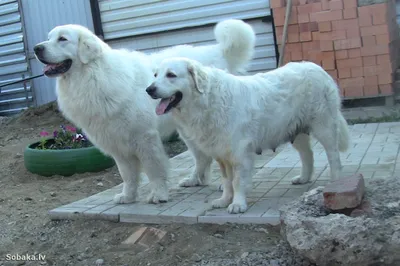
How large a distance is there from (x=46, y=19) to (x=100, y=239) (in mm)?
8351

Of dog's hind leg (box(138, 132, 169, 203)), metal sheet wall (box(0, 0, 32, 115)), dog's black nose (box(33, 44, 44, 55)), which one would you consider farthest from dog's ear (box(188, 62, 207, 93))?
metal sheet wall (box(0, 0, 32, 115))

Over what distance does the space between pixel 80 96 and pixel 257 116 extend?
154cm

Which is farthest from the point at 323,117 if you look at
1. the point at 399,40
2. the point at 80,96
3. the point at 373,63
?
the point at 399,40

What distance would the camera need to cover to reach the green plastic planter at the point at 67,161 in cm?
645

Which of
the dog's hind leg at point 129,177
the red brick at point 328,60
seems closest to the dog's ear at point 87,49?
the dog's hind leg at point 129,177

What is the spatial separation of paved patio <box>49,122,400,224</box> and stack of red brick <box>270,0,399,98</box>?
1.85m

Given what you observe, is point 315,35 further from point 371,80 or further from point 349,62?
point 371,80

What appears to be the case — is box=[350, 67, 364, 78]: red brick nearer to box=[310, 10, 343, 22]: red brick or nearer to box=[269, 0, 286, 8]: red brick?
box=[310, 10, 343, 22]: red brick

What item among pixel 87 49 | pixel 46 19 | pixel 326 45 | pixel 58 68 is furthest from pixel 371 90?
pixel 46 19

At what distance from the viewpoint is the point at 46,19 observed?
453 inches

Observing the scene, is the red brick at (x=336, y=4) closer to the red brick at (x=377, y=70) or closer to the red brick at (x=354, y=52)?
the red brick at (x=354, y=52)

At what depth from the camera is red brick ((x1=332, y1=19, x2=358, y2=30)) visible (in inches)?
325

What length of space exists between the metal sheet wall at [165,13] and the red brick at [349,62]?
1.61 meters

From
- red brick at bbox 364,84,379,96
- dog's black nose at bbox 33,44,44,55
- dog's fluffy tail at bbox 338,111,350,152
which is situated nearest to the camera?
dog's black nose at bbox 33,44,44,55
